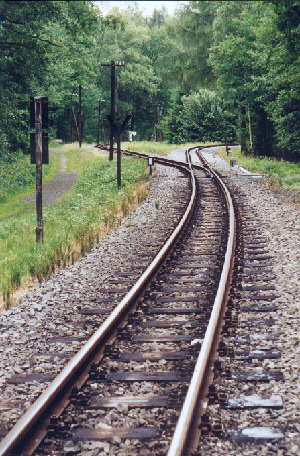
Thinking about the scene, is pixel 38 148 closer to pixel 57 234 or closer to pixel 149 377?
pixel 57 234

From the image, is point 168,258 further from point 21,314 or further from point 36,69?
point 36,69

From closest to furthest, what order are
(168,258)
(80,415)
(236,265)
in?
1. (80,415)
2. (236,265)
3. (168,258)

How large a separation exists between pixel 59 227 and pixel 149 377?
1017cm

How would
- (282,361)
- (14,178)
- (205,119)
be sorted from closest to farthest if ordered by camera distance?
(282,361)
(14,178)
(205,119)

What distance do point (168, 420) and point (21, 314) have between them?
344cm

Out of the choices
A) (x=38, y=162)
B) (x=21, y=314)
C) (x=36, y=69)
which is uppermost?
(x=36, y=69)

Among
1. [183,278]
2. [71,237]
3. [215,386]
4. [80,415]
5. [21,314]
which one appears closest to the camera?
[80,415]

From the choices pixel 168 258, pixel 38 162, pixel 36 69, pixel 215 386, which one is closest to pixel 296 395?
pixel 215 386

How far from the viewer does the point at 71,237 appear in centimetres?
1178

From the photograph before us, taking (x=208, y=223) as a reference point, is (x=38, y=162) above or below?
above

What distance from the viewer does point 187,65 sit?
45719 millimetres

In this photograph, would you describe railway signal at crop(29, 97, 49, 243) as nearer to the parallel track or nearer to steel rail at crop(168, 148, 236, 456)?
the parallel track

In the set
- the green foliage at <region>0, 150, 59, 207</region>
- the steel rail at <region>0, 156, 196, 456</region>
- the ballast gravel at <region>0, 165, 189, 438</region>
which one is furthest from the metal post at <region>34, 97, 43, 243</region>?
the green foliage at <region>0, 150, 59, 207</region>

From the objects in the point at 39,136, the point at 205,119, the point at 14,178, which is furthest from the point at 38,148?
the point at 205,119
